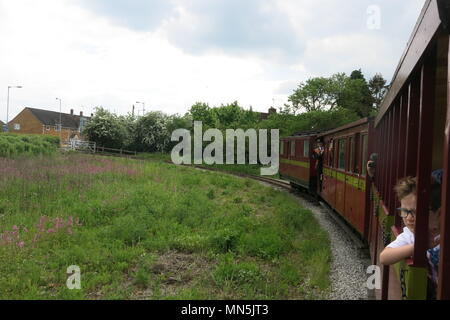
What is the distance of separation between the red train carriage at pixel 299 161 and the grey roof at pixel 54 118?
57996mm

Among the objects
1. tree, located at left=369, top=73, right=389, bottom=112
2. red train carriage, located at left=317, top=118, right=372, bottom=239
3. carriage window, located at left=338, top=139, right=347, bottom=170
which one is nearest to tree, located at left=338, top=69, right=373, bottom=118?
tree, located at left=369, top=73, right=389, bottom=112

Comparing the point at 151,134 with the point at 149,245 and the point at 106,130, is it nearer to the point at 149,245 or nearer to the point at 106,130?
the point at 106,130

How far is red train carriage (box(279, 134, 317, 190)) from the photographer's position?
14219 millimetres

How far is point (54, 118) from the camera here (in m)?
69.8

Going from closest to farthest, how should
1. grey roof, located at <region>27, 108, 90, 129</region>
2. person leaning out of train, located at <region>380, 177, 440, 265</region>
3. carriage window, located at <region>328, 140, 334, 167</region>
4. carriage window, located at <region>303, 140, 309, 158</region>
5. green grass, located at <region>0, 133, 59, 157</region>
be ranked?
person leaning out of train, located at <region>380, 177, 440, 265</region>, carriage window, located at <region>328, 140, 334, 167</region>, carriage window, located at <region>303, 140, 309, 158</region>, green grass, located at <region>0, 133, 59, 157</region>, grey roof, located at <region>27, 108, 90, 129</region>

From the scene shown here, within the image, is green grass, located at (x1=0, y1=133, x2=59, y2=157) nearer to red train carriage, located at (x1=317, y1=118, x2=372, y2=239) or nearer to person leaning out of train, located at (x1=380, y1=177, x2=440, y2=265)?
red train carriage, located at (x1=317, y1=118, x2=372, y2=239)

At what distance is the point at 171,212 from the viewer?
32.0 ft

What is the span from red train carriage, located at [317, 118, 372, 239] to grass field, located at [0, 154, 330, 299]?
84 centimetres

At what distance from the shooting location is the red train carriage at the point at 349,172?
7477 millimetres

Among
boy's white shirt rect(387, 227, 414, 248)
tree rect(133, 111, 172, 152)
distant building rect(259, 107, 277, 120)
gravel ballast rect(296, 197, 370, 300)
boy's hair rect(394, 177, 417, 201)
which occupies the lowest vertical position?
gravel ballast rect(296, 197, 370, 300)

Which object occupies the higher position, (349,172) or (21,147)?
(21,147)

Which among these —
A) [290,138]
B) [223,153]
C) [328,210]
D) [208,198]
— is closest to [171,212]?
[208,198]

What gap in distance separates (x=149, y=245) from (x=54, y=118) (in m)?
69.8

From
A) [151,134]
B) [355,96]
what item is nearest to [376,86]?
[355,96]
